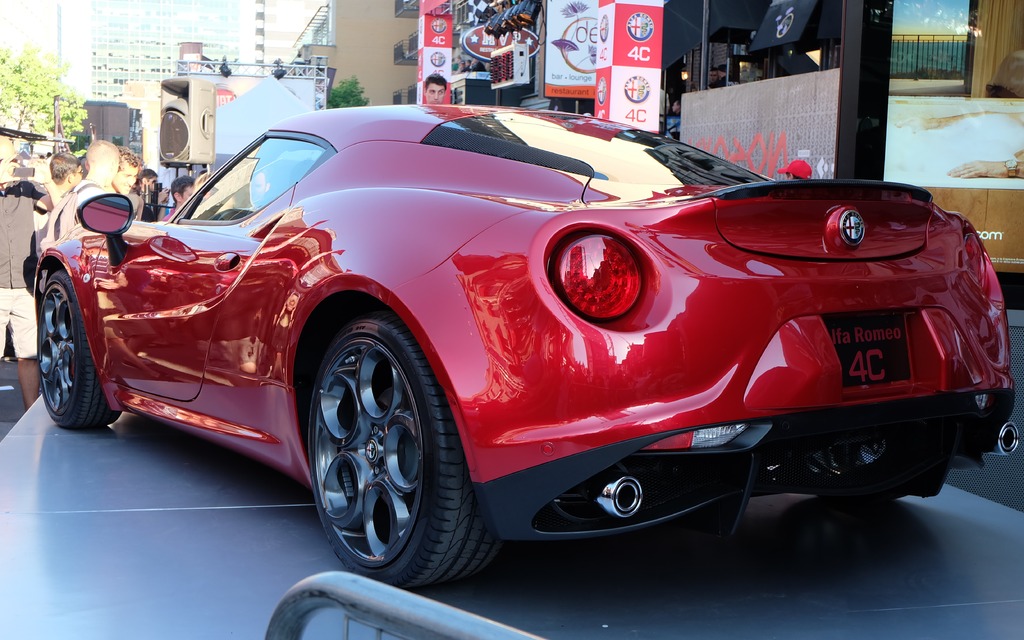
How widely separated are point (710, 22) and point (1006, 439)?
1293 centimetres

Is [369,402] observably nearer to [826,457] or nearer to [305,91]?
[826,457]

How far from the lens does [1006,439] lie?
3012mm

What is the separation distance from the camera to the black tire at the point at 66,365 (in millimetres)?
4785

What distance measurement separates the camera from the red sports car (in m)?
2.44

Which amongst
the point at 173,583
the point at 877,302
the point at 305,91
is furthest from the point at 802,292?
the point at 305,91

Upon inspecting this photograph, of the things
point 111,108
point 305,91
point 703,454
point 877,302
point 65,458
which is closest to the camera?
point 703,454

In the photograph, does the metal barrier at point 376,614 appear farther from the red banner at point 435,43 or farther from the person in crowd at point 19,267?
the red banner at point 435,43

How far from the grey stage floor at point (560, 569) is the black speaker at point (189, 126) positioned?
27.3ft

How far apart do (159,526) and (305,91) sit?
2530 cm

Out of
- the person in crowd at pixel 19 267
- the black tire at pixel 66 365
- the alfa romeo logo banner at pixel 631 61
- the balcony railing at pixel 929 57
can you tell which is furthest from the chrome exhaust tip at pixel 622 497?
the alfa romeo logo banner at pixel 631 61

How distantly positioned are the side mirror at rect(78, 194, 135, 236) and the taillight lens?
2.53 meters

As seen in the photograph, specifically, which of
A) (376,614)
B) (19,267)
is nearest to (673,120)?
(19,267)

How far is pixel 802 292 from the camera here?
257 centimetres

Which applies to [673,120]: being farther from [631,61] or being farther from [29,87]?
[29,87]
